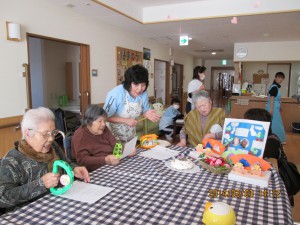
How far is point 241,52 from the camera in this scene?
7438 mm

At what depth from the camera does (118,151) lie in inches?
69.4

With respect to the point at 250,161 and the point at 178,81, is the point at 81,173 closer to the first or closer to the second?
the point at 250,161

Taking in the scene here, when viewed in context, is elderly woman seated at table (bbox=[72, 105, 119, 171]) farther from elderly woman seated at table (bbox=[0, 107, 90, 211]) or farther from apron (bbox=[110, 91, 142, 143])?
apron (bbox=[110, 91, 142, 143])

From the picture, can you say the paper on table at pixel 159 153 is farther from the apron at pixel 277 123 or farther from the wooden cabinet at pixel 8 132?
the apron at pixel 277 123

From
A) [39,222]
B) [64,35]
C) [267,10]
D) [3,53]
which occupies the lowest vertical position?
[39,222]

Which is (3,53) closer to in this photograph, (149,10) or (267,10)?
(149,10)

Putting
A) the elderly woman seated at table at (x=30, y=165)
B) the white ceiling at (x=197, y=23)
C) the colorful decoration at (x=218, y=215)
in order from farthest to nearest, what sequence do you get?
the white ceiling at (x=197, y=23), the elderly woman seated at table at (x=30, y=165), the colorful decoration at (x=218, y=215)

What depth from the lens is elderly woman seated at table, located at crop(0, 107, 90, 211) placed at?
3.99 ft

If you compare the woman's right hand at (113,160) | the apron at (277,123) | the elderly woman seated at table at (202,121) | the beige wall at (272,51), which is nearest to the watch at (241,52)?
the beige wall at (272,51)

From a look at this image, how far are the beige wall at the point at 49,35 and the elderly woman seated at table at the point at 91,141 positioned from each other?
1518 mm

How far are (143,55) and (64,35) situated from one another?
2.63m

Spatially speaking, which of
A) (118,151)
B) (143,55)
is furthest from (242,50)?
(118,151)

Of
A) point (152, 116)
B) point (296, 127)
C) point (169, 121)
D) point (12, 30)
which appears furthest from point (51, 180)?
point (296, 127)

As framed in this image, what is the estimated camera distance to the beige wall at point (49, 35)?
2.87 meters
